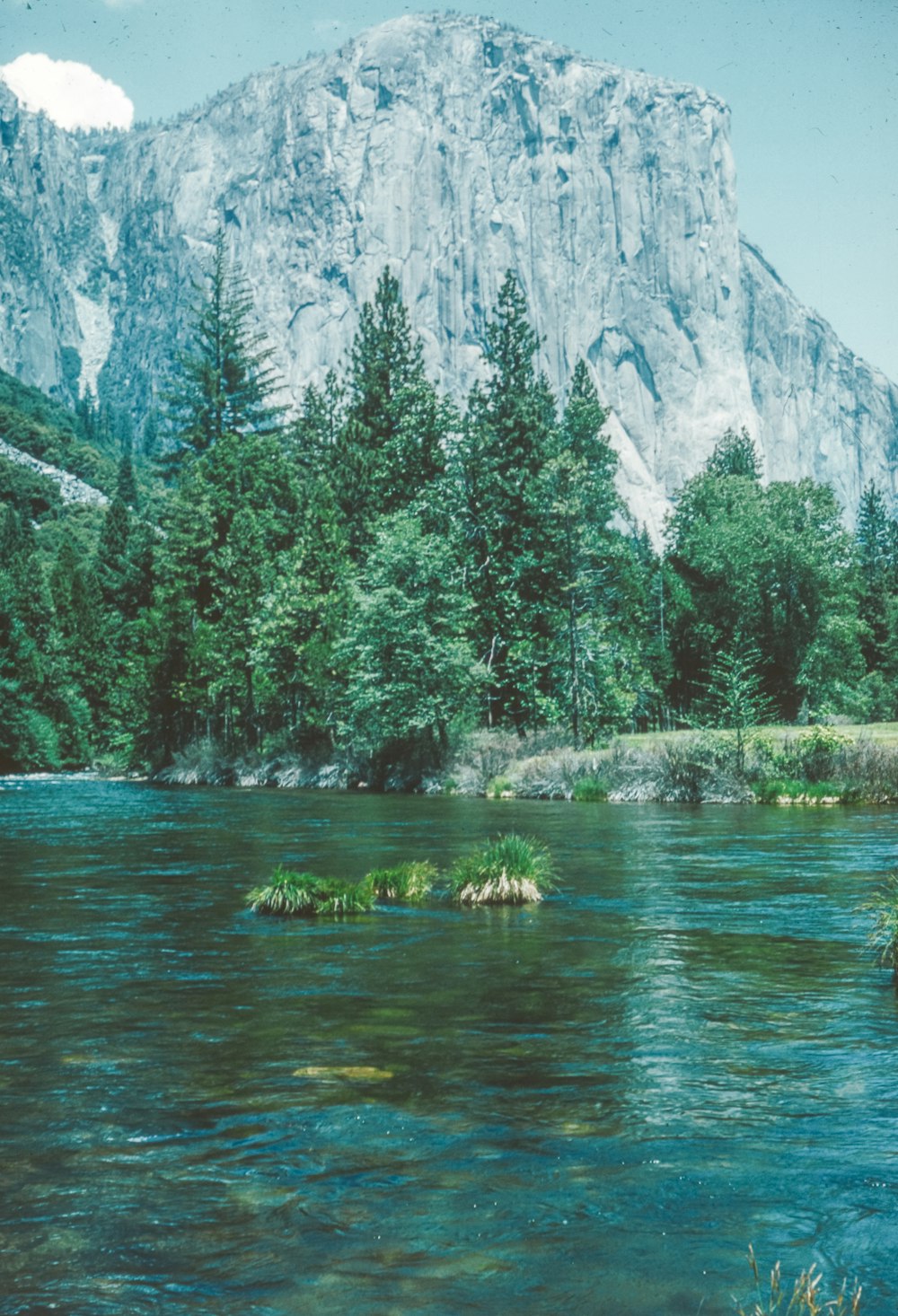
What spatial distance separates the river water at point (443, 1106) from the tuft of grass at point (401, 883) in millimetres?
938

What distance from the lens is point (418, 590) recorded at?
168 feet

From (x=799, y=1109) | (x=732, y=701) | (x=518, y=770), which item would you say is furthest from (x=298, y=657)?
(x=799, y=1109)

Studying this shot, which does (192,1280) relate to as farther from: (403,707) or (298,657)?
(298,657)

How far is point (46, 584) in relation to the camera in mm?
96812

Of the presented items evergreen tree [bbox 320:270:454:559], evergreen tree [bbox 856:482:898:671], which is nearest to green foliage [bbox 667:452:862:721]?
evergreen tree [bbox 856:482:898:671]

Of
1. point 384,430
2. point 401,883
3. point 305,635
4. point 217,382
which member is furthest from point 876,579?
point 401,883

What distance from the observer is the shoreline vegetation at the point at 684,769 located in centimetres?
3472

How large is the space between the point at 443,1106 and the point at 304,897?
827 cm

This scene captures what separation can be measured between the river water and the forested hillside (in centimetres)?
2475

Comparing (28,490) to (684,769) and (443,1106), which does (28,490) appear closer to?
(684,769)

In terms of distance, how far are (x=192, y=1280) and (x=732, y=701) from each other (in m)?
32.4

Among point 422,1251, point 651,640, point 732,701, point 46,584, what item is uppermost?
point 46,584

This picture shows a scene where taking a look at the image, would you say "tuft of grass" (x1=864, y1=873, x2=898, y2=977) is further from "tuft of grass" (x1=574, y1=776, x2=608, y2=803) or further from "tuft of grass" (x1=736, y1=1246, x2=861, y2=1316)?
"tuft of grass" (x1=574, y1=776, x2=608, y2=803)

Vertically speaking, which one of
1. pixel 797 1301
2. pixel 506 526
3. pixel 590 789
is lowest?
pixel 797 1301
